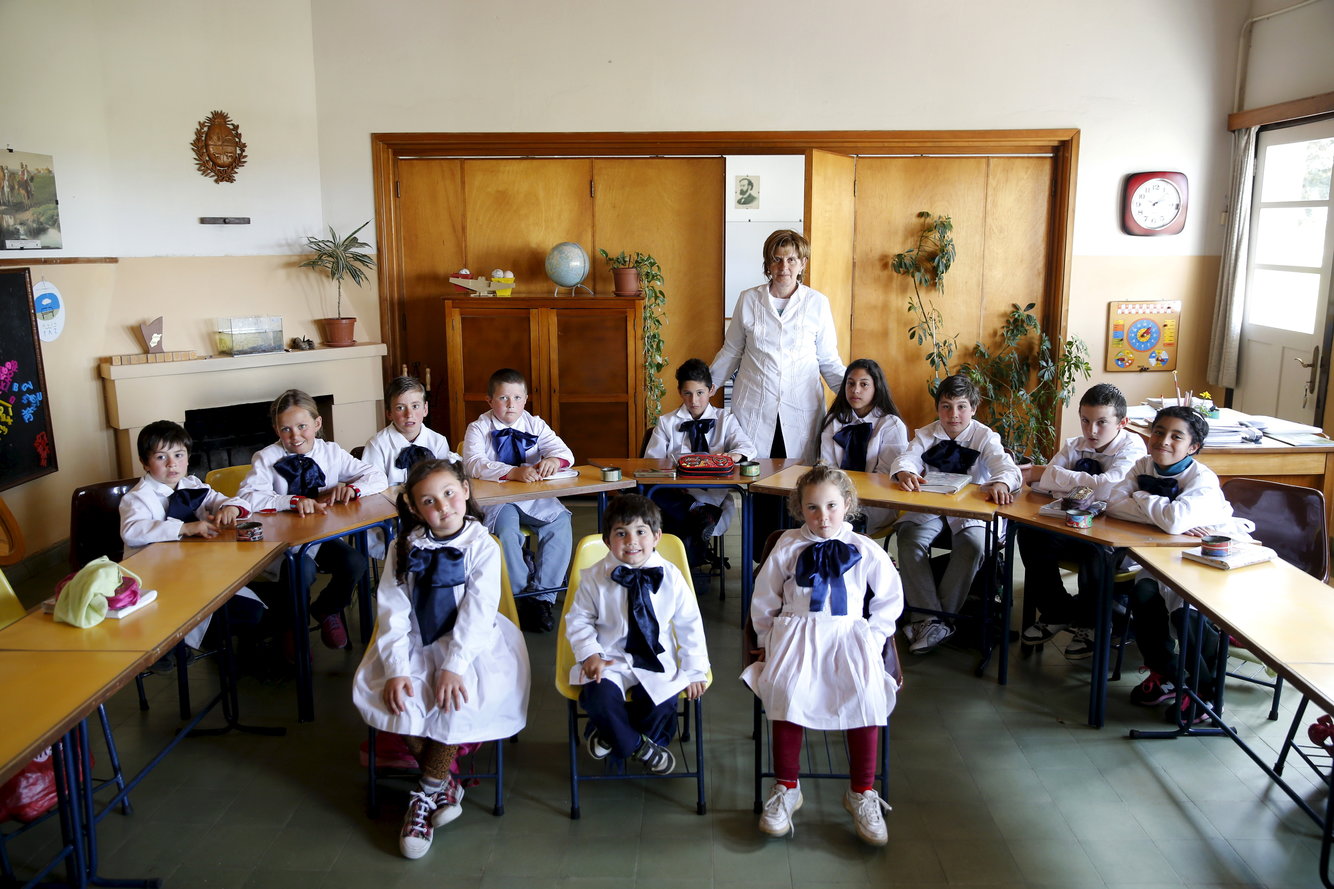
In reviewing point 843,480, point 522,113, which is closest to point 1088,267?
point 522,113

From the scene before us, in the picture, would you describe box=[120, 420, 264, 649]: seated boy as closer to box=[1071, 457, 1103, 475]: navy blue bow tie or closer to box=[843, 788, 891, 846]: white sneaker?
box=[843, 788, 891, 846]: white sneaker

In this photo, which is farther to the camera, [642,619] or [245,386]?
[245,386]

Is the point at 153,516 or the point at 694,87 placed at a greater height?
the point at 694,87

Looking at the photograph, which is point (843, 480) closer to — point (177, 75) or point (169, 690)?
point (169, 690)

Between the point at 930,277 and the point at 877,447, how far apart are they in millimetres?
2561

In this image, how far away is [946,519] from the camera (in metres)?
4.70

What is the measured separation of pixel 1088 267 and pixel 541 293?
3747mm

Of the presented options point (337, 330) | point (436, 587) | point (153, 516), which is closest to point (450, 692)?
point (436, 587)

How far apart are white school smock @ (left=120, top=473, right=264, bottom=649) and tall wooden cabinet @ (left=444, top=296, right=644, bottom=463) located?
2811 mm

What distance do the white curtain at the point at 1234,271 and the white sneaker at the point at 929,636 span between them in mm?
3601

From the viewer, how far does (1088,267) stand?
691 cm

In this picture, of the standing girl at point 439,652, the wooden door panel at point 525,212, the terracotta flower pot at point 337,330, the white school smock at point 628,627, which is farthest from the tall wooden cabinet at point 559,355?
the white school smock at point 628,627

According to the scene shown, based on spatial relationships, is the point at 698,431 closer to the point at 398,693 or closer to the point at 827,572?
the point at 827,572

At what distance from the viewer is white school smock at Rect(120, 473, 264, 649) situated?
382 cm
